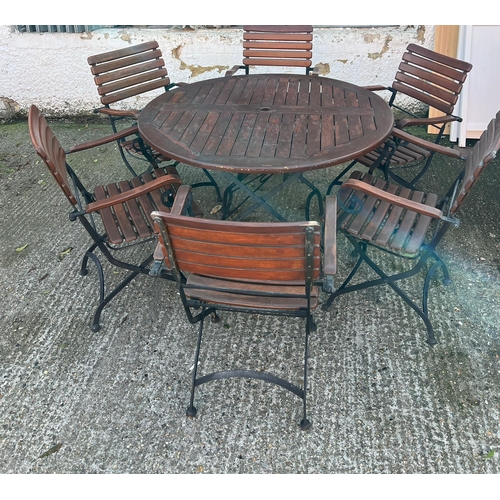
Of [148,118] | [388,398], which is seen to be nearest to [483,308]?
[388,398]

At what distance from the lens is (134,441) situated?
203 centimetres

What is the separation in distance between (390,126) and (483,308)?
3.72 ft

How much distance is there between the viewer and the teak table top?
7.43 ft

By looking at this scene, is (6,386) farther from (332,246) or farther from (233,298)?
(332,246)

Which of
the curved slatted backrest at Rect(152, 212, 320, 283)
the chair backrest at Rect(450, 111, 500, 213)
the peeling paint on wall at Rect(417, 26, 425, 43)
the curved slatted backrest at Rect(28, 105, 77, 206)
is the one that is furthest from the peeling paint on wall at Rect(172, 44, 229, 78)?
the curved slatted backrest at Rect(152, 212, 320, 283)

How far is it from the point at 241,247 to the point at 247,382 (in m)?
0.90

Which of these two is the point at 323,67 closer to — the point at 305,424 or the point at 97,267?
the point at 97,267

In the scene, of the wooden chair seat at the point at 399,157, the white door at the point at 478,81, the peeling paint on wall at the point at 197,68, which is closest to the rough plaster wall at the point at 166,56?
the peeling paint on wall at the point at 197,68

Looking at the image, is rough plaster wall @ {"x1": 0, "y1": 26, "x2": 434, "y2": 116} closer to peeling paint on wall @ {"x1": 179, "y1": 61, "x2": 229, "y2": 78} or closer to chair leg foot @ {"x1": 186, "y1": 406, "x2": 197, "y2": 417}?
peeling paint on wall @ {"x1": 179, "y1": 61, "x2": 229, "y2": 78}

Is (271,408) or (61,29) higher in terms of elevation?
(61,29)

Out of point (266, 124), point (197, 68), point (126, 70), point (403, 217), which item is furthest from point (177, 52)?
point (403, 217)

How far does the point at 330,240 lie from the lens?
192cm

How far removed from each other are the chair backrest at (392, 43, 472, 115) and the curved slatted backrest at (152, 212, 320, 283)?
1.95 m

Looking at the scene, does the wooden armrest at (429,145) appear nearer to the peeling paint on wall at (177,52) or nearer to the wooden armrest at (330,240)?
the wooden armrest at (330,240)
